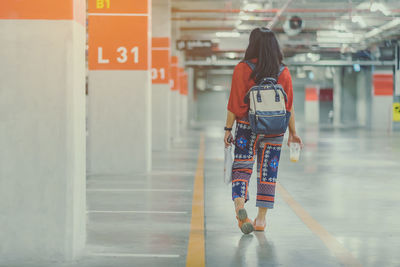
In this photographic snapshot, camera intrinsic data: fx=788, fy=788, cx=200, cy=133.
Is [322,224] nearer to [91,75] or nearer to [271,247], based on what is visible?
[271,247]

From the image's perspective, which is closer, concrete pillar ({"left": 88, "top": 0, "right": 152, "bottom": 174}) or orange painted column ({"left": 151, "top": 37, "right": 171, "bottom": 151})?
concrete pillar ({"left": 88, "top": 0, "right": 152, "bottom": 174})

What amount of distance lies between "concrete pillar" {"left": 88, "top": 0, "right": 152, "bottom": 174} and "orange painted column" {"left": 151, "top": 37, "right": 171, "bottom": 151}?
8.07 m

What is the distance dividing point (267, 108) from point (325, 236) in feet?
4.36

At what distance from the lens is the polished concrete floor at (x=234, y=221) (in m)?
6.18

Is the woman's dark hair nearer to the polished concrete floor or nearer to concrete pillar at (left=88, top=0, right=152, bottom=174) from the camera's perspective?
the polished concrete floor

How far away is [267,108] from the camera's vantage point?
691 cm

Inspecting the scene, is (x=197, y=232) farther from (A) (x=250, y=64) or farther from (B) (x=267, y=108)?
(A) (x=250, y=64)

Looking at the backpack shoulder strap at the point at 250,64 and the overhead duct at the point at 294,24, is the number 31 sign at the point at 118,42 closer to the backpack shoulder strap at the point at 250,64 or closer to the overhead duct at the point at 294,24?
the backpack shoulder strap at the point at 250,64

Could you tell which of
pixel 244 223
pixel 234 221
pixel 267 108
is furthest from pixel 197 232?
pixel 267 108

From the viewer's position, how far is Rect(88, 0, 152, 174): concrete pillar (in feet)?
46.2

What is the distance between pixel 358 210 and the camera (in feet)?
30.1

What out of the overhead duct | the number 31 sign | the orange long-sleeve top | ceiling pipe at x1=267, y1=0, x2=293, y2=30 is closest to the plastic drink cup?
the orange long-sleeve top

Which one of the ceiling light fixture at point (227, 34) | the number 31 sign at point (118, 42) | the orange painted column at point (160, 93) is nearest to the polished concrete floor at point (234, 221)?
the number 31 sign at point (118, 42)

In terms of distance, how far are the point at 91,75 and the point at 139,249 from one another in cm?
820
